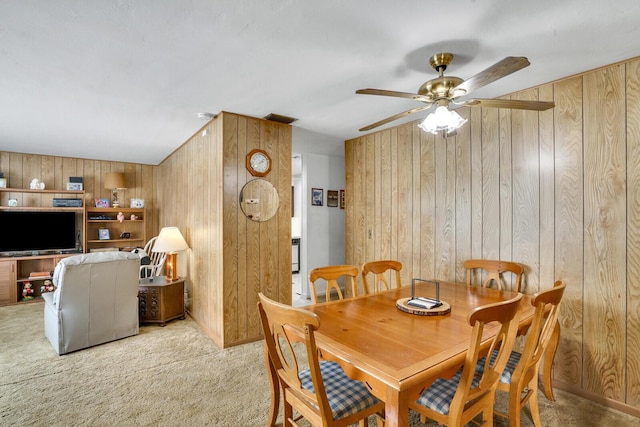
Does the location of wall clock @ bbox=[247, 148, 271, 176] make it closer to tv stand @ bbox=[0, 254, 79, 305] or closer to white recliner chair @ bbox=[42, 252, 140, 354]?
white recliner chair @ bbox=[42, 252, 140, 354]

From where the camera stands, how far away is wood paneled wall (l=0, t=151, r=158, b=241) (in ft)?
16.3

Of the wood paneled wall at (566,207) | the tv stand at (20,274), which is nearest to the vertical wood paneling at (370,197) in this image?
the wood paneled wall at (566,207)

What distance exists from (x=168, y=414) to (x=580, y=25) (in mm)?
3395

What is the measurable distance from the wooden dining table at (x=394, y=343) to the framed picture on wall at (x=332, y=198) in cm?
304

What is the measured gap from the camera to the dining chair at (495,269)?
2545 mm

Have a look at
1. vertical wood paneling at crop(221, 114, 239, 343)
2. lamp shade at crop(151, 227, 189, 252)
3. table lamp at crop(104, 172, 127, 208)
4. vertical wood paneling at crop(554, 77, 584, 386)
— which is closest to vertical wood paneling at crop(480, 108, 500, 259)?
vertical wood paneling at crop(554, 77, 584, 386)

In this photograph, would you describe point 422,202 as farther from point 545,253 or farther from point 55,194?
point 55,194

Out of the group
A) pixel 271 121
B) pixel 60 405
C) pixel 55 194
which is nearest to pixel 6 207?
pixel 55 194

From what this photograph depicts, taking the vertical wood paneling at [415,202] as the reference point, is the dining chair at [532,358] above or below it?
below

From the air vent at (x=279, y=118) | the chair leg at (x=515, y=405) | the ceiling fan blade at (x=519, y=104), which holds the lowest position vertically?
the chair leg at (x=515, y=405)

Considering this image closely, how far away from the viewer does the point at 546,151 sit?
2461 millimetres

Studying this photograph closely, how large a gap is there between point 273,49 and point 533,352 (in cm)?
220

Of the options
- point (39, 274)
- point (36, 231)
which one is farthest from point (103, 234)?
point (39, 274)

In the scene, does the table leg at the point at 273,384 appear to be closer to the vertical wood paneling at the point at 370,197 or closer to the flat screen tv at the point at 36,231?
the vertical wood paneling at the point at 370,197
